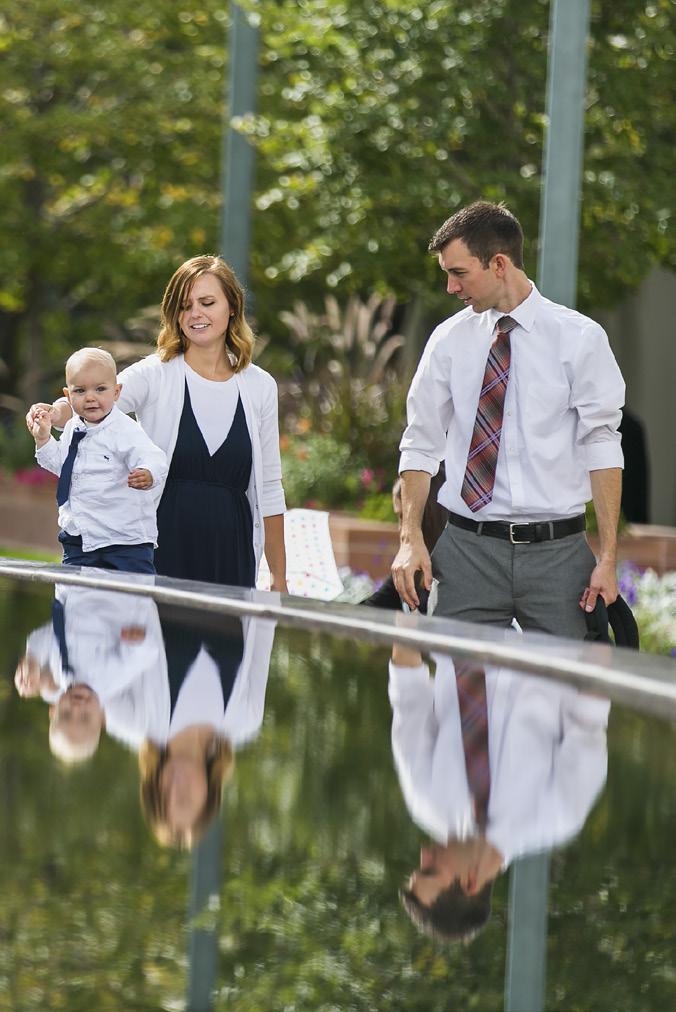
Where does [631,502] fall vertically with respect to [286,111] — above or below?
below

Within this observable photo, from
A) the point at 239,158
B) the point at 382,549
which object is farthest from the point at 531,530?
the point at 239,158

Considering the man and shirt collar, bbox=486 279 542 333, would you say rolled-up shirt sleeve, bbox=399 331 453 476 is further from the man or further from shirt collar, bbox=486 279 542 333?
shirt collar, bbox=486 279 542 333

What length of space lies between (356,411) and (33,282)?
9.23 metres

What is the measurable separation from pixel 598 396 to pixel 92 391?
4.88ft

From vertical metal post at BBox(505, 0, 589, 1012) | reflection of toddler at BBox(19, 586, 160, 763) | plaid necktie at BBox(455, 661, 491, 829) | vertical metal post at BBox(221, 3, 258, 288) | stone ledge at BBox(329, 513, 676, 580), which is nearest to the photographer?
plaid necktie at BBox(455, 661, 491, 829)

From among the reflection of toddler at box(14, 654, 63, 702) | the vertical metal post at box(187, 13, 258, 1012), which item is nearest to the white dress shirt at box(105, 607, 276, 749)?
the reflection of toddler at box(14, 654, 63, 702)

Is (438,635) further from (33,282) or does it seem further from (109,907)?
(33,282)

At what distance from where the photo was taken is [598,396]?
4.73 meters

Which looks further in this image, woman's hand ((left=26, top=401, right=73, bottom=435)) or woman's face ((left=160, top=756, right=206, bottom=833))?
woman's hand ((left=26, top=401, right=73, bottom=435))

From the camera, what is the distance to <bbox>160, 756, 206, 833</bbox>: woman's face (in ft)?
6.22

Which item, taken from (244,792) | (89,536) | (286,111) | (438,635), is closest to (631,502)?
(286,111)

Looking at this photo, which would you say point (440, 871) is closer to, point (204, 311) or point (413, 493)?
point (413, 493)

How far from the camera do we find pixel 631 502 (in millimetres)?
14508

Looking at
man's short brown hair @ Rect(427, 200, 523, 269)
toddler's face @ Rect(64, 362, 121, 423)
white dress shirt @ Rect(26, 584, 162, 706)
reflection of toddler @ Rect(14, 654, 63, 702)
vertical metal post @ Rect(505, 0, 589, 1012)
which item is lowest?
reflection of toddler @ Rect(14, 654, 63, 702)
